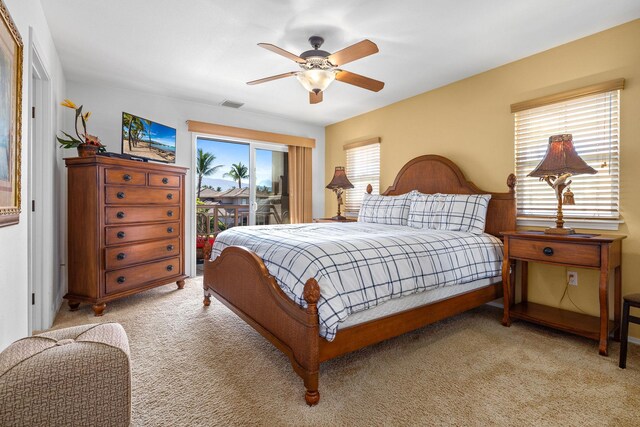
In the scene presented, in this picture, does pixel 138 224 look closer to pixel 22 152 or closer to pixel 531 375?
pixel 22 152

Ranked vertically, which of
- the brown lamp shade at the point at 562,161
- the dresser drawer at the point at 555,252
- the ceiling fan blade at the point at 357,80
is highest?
the ceiling fan blade at the point at 357,80

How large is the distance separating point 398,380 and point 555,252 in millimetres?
1555

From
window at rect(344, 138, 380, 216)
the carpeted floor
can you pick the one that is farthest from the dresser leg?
window at rect(344, 138, 380, 216)

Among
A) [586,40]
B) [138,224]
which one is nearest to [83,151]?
[138,224]

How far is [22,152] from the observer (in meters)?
1.82

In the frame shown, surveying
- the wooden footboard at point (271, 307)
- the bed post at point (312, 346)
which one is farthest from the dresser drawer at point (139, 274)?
the bed post at point (312, 346)

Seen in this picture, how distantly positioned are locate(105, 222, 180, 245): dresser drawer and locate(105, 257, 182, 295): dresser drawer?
278mm

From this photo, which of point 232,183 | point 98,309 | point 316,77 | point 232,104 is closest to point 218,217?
point 232,183

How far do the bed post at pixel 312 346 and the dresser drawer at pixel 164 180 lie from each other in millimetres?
2489

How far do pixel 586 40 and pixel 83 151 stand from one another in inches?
176

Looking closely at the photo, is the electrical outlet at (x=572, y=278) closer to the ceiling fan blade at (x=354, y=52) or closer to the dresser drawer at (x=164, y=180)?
the ceiling fan blade at (x=354, y=52)

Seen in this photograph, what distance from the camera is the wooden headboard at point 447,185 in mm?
3037

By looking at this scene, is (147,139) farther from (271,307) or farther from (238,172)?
(271,307)

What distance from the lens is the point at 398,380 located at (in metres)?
1.83
